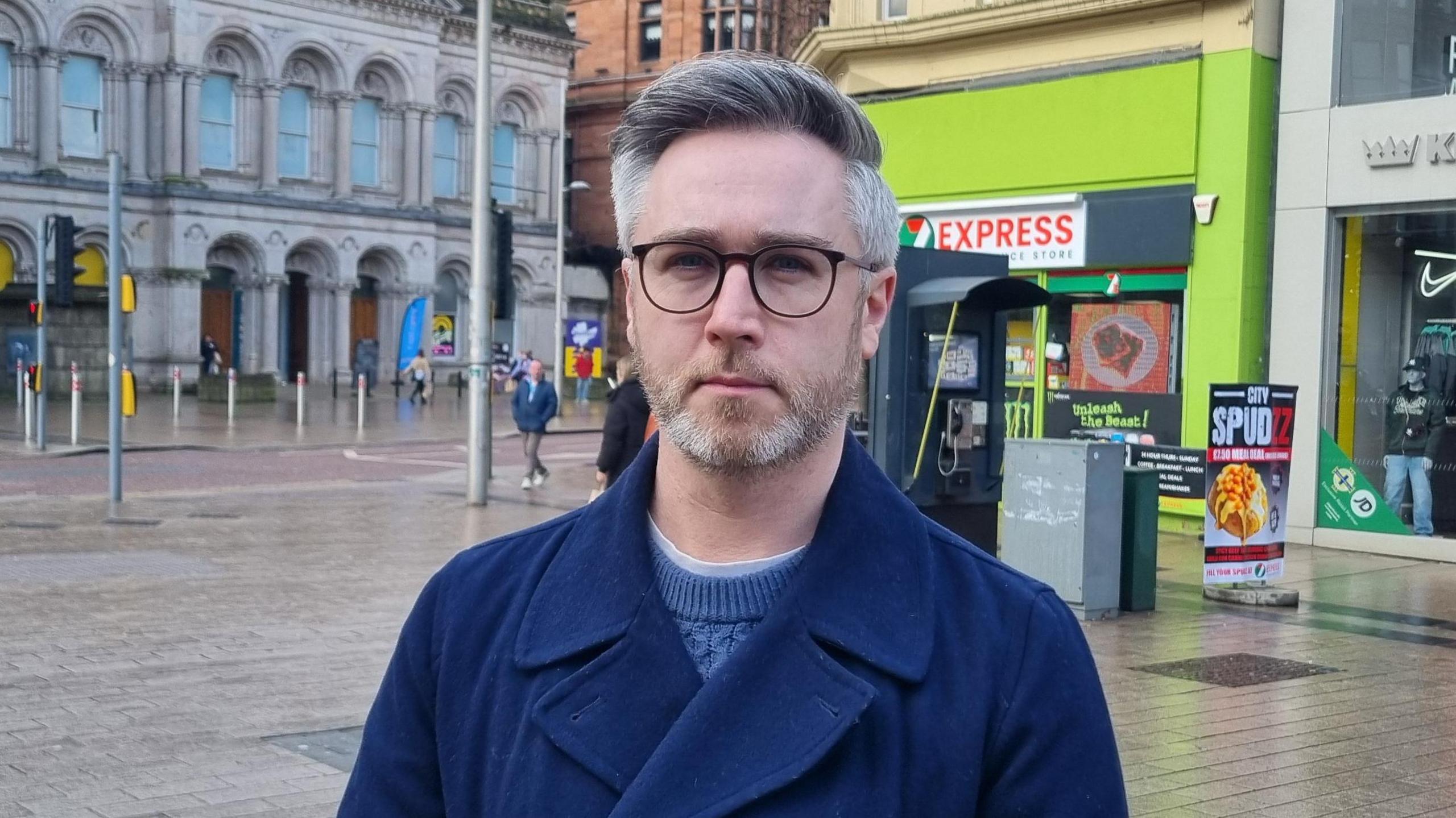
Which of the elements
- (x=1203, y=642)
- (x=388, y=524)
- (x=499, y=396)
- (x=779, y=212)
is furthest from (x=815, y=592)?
(x=499, y=396)

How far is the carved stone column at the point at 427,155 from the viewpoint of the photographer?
185 feet

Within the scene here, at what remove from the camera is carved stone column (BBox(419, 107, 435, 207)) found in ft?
185

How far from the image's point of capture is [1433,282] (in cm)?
1468

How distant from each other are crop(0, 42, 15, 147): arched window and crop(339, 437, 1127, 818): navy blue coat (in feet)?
162

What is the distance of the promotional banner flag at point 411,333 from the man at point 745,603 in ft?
175

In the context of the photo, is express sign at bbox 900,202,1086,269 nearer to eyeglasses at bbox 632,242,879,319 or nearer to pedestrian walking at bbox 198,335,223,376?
eyeglasses at bbox 632,242,879,319

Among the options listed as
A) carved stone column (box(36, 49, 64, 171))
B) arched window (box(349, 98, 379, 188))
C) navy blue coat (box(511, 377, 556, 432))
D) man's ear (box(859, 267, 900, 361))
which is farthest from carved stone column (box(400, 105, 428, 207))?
man's ear (box(859, 267, 900, 361))

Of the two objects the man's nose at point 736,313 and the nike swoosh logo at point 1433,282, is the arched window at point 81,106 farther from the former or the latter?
the man's nose at point 736,313

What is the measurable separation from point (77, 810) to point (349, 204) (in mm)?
50112

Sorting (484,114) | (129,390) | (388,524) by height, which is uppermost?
(484,114)

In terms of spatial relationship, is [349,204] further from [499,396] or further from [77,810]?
[77,810]

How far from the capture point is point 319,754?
22.3 ft

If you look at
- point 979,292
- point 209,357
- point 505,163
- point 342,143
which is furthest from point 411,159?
point 979,292

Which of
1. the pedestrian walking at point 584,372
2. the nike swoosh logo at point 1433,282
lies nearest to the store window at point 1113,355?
the nike swoosh logo at point 1433,282
